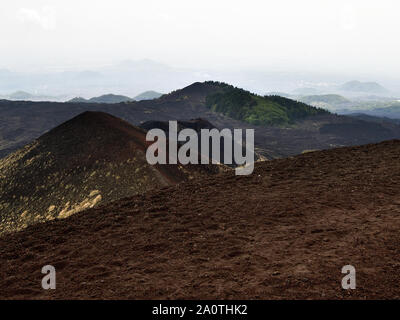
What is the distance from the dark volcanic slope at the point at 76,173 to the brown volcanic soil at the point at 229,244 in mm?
11948

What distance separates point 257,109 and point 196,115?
97.7ft

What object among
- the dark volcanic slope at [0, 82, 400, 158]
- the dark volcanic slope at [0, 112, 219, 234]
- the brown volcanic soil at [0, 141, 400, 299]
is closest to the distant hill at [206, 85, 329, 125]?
the dark volcanic slope at [0, 82, 400, 158]

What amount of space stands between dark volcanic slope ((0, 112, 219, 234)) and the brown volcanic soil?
11.9 meters

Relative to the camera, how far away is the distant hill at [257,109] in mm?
146450

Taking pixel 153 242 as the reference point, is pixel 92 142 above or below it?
above

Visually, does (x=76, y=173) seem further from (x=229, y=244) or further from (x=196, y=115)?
(x=196, y=115)

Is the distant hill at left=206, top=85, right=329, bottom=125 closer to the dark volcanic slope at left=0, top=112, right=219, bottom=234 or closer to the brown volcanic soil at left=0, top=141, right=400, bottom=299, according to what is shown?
the dark volcanic slope at left=0, top=112, right=219, bottom=234

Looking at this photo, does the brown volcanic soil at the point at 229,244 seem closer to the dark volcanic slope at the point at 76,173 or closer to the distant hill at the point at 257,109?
the dark volcanic slope at the point at 76,173
